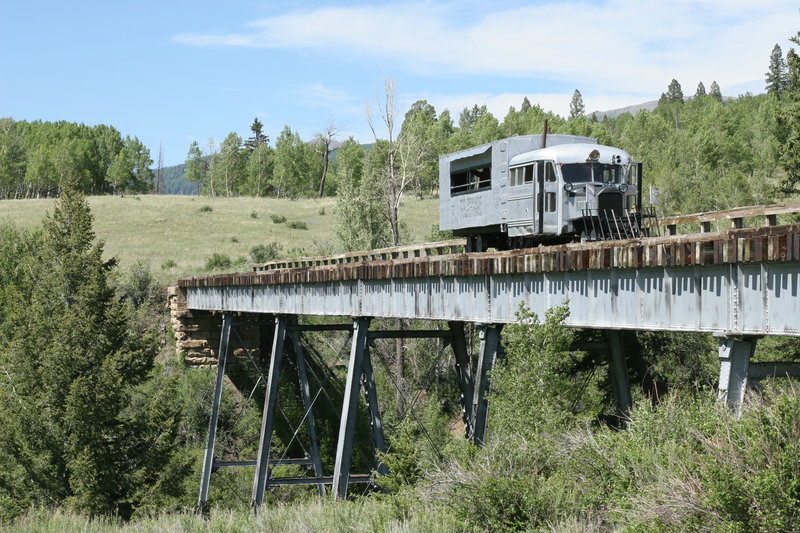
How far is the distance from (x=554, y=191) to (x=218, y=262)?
4426 cm

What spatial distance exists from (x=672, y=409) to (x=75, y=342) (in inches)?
776

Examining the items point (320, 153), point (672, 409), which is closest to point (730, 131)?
point (320, 153)

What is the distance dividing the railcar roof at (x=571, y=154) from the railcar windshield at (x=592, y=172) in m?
0.11

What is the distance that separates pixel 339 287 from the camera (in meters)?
24.2

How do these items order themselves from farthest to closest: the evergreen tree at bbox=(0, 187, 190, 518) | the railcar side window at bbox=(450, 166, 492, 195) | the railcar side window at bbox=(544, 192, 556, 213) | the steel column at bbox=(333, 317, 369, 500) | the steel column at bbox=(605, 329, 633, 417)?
the evergreen tree at bbox=(0, 187, 190, 518) → the railcar side window at bbox=(450, 166, 492, 195) → the steel column at bbox=(333, 317, 369, 500) → the railcar side window at bbox=(544, 192, 556, 213) → the steel column at bbox=(605, 329, 633, 417)

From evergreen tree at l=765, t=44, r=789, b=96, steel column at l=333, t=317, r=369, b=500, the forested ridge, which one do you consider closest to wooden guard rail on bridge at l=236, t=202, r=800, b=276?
the forested ridge

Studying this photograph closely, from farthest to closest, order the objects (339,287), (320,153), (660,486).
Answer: (320,153) < (339,287) < (660,486)

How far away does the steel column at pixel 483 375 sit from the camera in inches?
655

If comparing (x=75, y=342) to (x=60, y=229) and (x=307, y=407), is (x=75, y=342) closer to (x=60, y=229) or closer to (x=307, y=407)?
(x=60, y=229)

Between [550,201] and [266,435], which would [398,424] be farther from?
[550,201]

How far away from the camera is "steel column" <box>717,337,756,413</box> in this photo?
11125mm

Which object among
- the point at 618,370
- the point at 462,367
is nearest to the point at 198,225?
the point at 462,367

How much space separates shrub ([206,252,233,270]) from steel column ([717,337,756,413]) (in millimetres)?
50274

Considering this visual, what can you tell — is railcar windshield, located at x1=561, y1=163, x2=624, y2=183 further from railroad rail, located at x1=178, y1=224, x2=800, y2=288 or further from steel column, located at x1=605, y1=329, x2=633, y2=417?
railroad rail, located at x1=178, y1=224, x2=800, y2=288
